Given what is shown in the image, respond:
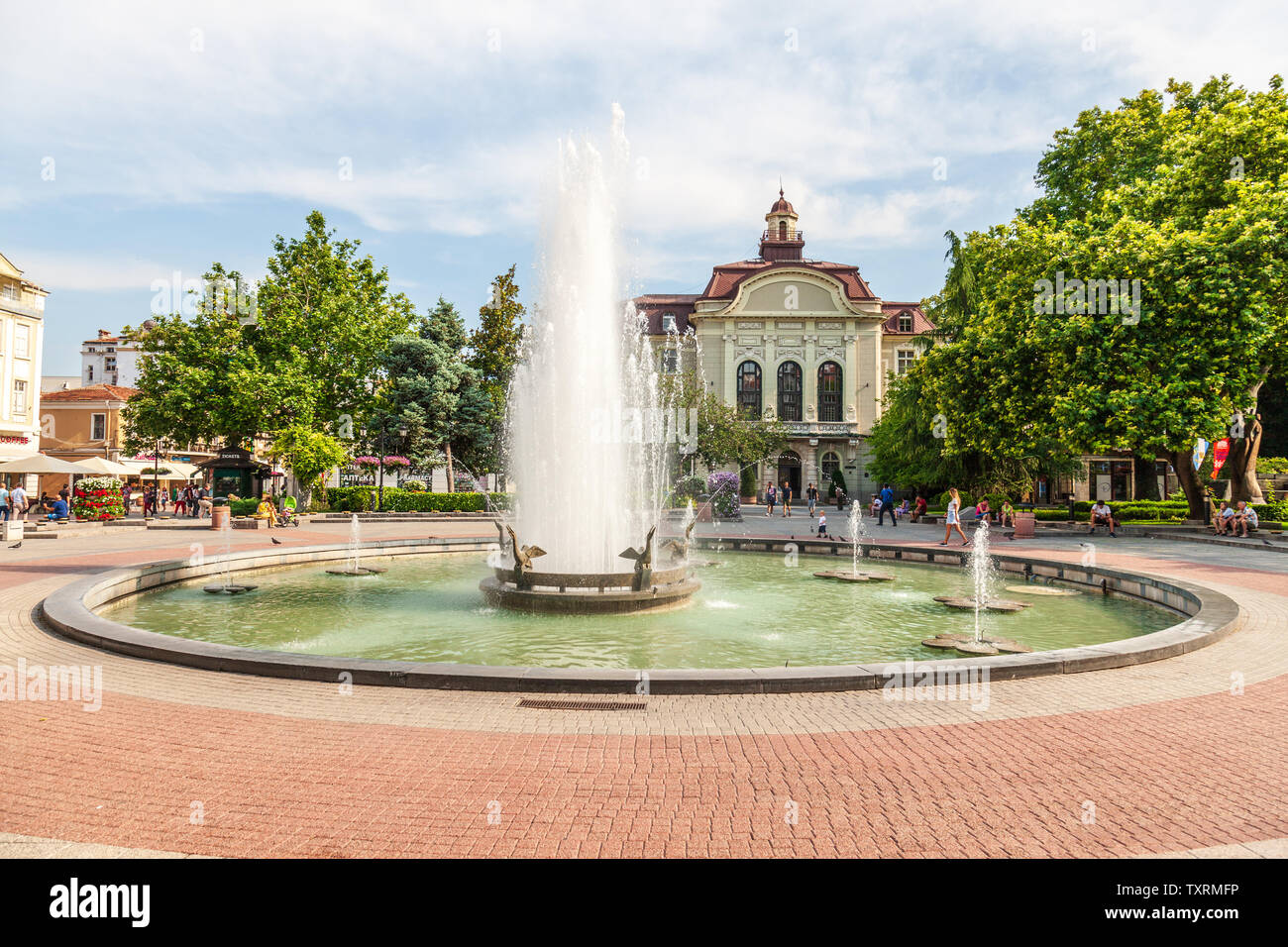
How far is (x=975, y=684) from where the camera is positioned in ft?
24.7

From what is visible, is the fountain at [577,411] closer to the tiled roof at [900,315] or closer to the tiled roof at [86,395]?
the tiled roof at [900,315]

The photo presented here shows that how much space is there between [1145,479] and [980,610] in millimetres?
42394

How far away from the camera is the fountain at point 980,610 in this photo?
954cm

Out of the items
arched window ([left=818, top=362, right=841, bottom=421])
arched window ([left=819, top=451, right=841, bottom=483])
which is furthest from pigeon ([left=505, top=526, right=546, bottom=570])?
arched window ([left=818, top=362, right=841, bottom=421])

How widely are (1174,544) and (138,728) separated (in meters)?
27.9

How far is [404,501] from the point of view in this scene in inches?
1494

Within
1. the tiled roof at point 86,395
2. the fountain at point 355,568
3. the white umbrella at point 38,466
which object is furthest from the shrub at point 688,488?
the tiled roof at point 86,395

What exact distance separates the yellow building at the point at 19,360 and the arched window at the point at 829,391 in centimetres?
5495

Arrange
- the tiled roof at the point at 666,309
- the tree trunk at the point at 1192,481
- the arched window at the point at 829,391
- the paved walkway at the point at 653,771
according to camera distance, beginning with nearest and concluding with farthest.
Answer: the paved walkway at the point at 653,771 < the tree trunk at the point at 1192,481 < the arched window at the point at 829,391 < the tiled roof at the point at 666,309

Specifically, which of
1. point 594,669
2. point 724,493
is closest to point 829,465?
point 724,493

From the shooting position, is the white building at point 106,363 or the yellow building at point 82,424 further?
the white building at point 106,363

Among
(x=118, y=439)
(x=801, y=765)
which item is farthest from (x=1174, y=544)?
(x=118, y=439)

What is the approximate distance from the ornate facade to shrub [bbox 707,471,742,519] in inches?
852

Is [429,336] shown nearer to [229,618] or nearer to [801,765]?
[229,618]
